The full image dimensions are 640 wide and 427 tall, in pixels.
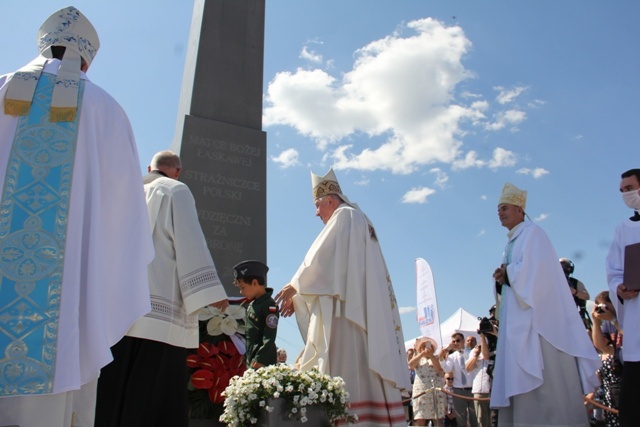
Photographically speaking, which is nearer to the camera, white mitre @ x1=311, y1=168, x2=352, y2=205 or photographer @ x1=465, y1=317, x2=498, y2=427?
white mitre @ x1=311, y1=168, x2=352, y2=205

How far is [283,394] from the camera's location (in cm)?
393

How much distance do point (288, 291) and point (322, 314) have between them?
377 mm

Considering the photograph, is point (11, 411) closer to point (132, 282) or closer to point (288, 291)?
point (132, 282)

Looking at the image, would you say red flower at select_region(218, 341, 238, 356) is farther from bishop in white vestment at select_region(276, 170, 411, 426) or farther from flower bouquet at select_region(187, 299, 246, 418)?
bishop in white vestment at select_region(276, 170, 411, 426)

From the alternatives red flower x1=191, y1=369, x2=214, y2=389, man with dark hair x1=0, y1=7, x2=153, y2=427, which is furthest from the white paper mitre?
man with dark hair x1=0, y1=7, x2=153, y2=427

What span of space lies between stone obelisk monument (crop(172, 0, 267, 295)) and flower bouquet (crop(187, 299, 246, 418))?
1.14 metres

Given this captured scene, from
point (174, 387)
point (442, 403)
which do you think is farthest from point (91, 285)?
point (442, 403)

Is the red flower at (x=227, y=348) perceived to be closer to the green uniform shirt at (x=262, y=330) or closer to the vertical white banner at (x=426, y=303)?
the green uniform shirt at (x=262, y=330)

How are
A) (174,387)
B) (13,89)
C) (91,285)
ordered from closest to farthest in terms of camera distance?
(91,285) < (13,89) < (174,387)

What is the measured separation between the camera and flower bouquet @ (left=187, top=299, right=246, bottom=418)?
4770mm

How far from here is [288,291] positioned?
496 centimetres

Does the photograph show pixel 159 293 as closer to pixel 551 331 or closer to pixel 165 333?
pixel 165 333

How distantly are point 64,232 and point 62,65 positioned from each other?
0.89 meters

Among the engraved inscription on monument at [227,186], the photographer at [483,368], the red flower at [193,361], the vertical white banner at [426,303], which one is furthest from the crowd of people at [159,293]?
the vertical white banner at [426,303]
